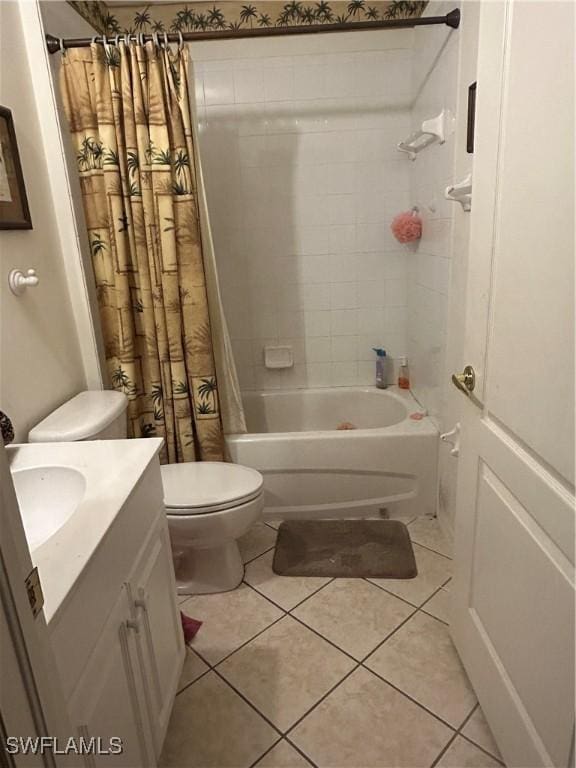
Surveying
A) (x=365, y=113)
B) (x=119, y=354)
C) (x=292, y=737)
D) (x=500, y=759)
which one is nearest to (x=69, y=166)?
(x=119, y=354)

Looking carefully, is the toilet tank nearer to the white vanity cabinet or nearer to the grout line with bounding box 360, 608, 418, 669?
the white vanity cabinet

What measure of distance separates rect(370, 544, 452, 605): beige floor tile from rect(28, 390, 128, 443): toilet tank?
3.87 feet

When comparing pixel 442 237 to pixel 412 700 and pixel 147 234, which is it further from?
pixel 412 700

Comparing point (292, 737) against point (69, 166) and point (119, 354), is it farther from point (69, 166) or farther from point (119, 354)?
point (69, 166)

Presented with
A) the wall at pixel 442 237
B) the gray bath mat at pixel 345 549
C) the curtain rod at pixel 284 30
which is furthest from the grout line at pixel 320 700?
the curtain rod at pixel 284 30

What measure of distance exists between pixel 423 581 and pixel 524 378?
1.21 meters

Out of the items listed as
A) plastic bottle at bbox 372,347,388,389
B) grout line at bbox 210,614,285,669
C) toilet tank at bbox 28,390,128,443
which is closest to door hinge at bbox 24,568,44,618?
toilet tank at bbox 28,390,128,443

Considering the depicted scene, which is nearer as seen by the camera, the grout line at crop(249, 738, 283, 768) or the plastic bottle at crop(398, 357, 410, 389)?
the grout line at crop(249, 738, 283, 768)

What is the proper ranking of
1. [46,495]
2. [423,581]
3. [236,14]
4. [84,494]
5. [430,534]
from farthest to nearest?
1. [236,14]
2. [430,534]
3. [423,581]
4. [46,495]
5. [84,494]

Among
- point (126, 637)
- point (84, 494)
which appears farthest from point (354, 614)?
point (84, 494)

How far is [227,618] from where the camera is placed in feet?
5.68

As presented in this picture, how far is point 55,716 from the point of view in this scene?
53cm

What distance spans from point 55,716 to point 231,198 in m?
2.58

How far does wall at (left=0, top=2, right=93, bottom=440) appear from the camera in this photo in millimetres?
1450
